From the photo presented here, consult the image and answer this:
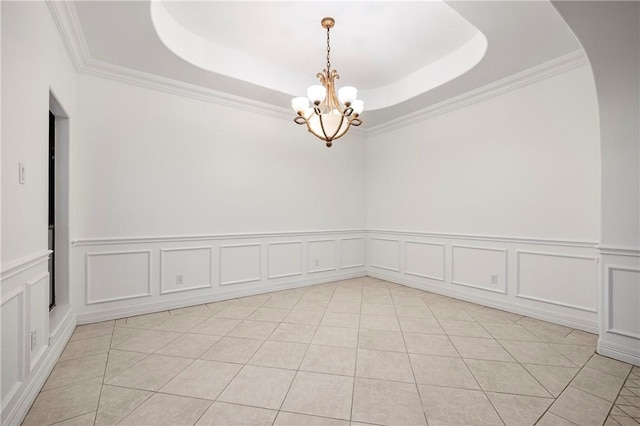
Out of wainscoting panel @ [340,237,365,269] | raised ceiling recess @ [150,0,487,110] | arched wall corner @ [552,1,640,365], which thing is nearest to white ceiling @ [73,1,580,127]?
raised ceiling recess @ [150,0,487,110]

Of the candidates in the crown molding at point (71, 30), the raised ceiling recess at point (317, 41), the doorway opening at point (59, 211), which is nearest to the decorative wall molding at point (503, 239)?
the raised ceiling recess at point (317, 41)

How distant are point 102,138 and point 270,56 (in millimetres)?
2211

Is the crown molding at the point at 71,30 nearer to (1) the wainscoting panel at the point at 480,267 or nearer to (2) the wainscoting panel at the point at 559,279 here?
(1) the wainscoting panel at the point at 480,267

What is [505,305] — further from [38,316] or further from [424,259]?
[38,316]

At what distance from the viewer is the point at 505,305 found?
12.7 feet

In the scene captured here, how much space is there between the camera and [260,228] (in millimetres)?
4672

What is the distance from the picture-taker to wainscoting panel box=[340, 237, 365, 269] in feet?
18.4

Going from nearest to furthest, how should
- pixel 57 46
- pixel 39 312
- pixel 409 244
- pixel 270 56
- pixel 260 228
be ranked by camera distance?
pixel 39 312
pixel 57 46
pixel 270 56
pixel 260 228
pixel 409 244

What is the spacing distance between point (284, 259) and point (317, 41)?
3.08 m

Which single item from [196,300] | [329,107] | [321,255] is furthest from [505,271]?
[196,300]

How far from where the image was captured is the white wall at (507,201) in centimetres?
325

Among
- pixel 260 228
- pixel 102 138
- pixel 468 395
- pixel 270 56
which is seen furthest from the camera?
pixel 260 228

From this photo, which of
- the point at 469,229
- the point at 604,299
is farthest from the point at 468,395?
the point at 469,229

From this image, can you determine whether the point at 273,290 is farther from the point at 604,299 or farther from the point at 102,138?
the point at 604,299
